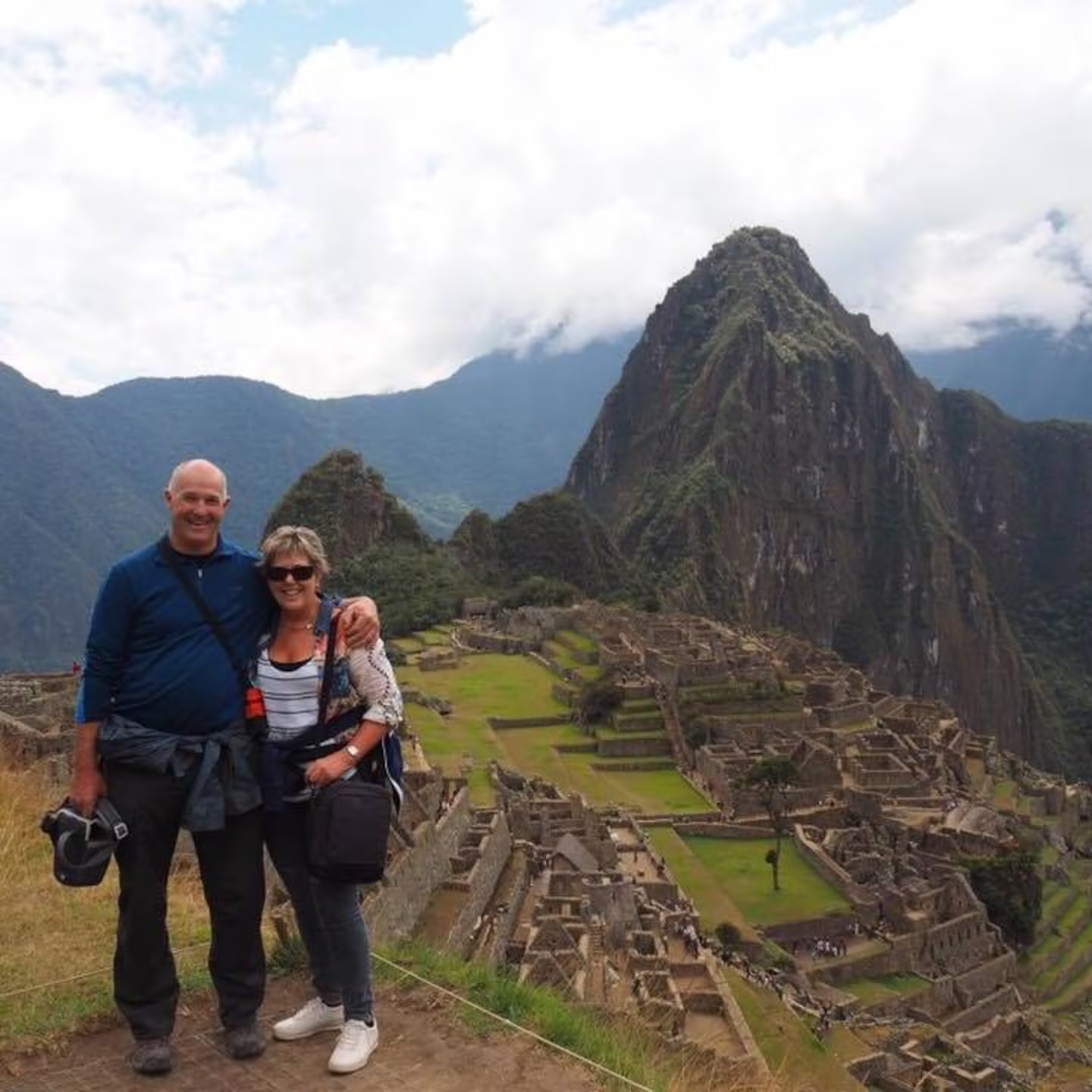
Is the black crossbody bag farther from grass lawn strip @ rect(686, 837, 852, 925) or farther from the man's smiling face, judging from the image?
grass lawn strip @ rect(686, 837, 852, 925)

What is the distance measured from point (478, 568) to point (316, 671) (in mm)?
74730

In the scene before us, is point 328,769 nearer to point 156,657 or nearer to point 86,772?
point 156,657

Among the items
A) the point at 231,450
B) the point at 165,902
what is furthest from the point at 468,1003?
the point at 231,450

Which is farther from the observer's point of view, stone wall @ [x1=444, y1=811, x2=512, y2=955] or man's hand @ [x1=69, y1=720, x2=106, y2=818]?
stone wall @ [x1=444, y1=811, x2=512, y2=955]

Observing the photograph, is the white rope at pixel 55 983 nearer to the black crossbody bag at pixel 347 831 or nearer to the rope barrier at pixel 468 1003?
the rope barrier at pixel 468 1003

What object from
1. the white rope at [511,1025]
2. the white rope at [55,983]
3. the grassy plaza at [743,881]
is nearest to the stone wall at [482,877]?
the grassy plaza at [743,881]

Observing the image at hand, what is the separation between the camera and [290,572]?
4723mm

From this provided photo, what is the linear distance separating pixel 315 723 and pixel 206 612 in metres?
0.65

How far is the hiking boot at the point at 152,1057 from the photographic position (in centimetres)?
464

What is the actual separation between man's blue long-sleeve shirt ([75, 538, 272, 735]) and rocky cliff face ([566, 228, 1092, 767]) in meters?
92.4

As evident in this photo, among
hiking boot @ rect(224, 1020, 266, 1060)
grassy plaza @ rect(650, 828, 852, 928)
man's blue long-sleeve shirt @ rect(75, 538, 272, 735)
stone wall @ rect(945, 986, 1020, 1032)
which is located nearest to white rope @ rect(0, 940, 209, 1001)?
hiking boot @ rect(224, 1020, 266, 1060)

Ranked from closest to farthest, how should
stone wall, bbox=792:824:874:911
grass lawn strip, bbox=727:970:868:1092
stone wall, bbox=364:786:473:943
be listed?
stone wall, bbox=364:786:473:943
grass lawn strip, bbox=727:970:868:1092
stone wall, bbox=792:824:874:911

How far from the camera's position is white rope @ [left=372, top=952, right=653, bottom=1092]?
4.97m

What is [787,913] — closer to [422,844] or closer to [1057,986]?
[1057,986]
